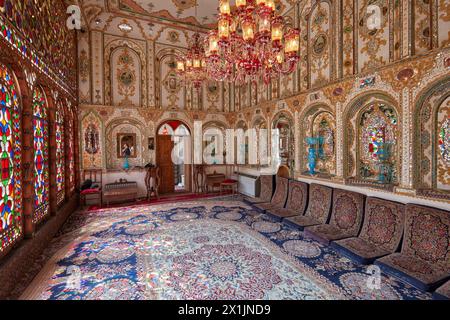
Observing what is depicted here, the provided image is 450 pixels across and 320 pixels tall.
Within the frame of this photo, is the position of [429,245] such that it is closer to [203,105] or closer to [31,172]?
[31,172]

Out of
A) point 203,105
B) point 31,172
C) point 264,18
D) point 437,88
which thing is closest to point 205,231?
point 31,172

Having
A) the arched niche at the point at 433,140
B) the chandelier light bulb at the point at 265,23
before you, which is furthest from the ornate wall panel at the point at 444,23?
the chandelier light bulb at the point at 265,23

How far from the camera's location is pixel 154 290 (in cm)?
301

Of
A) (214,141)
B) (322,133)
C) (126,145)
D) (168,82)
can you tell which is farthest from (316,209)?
(168,82)

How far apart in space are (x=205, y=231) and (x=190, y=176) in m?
5.03

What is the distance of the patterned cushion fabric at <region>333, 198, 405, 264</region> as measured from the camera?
366 cm

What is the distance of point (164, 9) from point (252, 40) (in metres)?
5.07

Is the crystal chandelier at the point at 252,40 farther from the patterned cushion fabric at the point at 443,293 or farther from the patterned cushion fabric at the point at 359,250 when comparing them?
the patterned cushion fabric at the point at 443,293

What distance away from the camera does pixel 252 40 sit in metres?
3.52

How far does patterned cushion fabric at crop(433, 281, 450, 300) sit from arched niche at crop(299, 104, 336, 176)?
3028 millimetres

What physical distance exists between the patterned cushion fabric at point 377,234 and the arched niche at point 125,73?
26.5 feet

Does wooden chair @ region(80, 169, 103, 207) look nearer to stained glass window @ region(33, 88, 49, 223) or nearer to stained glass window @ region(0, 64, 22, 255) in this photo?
stained glass window @ region(33, 88, 49, 223)

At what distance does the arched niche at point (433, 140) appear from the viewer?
3.58 meters

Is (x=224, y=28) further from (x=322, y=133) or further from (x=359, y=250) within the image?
(x=359, y=250)
